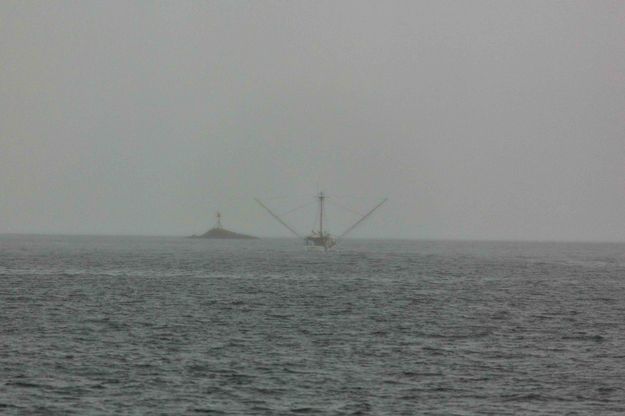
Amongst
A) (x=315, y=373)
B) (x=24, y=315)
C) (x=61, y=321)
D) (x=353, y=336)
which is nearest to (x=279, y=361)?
(x=315, y=373)

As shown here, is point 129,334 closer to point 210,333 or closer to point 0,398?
point 210,333

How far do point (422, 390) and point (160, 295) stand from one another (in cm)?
6070

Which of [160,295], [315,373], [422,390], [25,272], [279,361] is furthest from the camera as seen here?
[25,272]

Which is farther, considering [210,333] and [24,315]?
[24,315]

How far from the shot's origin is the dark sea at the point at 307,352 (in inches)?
1756

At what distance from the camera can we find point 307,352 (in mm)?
59500

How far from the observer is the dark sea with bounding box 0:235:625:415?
4459cm

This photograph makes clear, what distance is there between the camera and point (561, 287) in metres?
128

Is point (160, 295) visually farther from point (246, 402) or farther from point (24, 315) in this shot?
point (246, 402)

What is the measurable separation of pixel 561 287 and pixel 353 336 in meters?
66.9

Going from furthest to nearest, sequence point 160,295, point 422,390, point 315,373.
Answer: point 160,295 → point 315,373 → point 422,390

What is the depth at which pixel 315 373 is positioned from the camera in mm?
51750

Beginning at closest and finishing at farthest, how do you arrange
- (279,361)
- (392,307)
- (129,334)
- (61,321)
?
(279,361), (129,334), (61,321), (392,307)

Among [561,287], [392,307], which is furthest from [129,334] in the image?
[561,287]
